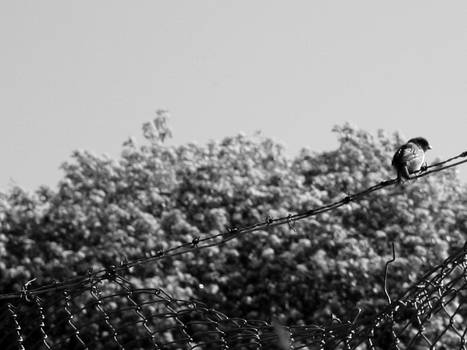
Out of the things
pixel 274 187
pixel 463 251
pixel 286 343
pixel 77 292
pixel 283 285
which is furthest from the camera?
pixel 274 187

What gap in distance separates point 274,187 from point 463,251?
1180 cm

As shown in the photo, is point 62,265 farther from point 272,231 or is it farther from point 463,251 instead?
point 463,251

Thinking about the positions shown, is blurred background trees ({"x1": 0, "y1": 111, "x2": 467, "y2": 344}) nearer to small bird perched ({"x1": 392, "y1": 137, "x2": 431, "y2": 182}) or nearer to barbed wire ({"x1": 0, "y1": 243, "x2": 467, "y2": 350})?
small bird perched ({"x1": 392, "y1": 137, "x2": 431, "y2": 182})

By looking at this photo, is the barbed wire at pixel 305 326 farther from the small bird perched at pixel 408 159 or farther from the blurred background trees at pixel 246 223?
the blurred background trees at pixel 246 223

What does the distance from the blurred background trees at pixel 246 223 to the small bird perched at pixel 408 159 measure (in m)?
6.39

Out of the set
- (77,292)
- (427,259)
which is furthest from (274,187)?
(77,292)

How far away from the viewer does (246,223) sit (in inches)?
564

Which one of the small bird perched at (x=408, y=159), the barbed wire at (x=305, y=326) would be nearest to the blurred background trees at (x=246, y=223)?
the small bird perched at (x=408, y=159)

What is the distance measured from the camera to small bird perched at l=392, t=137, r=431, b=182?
6.33 m

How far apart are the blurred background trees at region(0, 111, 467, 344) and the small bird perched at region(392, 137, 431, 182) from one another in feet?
21.0

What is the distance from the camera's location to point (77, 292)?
141 inches

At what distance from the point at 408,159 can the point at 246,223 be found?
25.6 feet

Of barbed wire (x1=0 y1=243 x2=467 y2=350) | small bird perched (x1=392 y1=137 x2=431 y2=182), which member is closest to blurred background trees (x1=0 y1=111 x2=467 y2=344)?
small bird perched (x1=392 y1=137 x2=431 y2=182)

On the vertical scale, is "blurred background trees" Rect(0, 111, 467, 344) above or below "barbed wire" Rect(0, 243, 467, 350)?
above
